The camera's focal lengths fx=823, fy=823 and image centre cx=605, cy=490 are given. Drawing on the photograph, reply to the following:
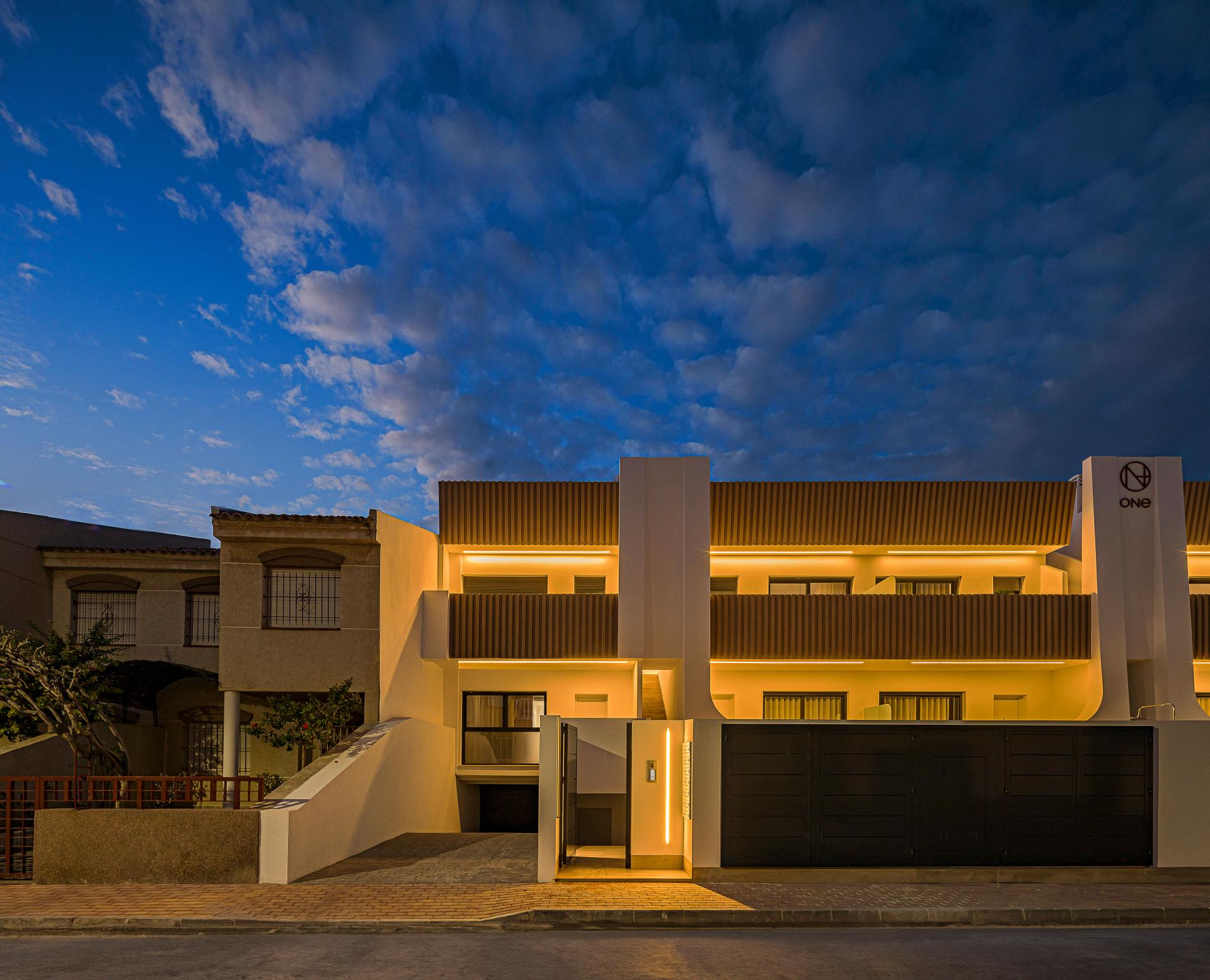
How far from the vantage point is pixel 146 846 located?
39.7 ft

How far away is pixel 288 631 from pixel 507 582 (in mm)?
5956

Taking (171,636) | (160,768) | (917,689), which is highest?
(171,636)

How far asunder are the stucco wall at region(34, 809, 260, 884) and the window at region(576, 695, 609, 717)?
10124 millimetres

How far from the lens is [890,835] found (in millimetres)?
12609

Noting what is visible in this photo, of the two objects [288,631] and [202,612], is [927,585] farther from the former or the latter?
[202,612]

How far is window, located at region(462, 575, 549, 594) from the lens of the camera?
858 inches

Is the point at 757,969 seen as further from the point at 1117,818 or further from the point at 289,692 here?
the point at 289,692

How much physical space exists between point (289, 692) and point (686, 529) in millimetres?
9683

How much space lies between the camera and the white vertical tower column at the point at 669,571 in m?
18.4

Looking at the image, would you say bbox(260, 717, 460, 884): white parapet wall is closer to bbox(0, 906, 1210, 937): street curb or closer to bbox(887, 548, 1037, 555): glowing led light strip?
bbox(0, 906, 1210, 937): street curb

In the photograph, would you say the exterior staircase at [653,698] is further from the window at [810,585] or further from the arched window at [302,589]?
the arched window at [302,589]

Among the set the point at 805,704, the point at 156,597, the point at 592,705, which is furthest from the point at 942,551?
the point at 156,597

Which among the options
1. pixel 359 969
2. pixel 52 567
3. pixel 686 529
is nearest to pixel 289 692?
pixel 52 567

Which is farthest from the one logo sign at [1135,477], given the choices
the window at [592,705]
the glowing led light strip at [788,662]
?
the window at [592,705]
